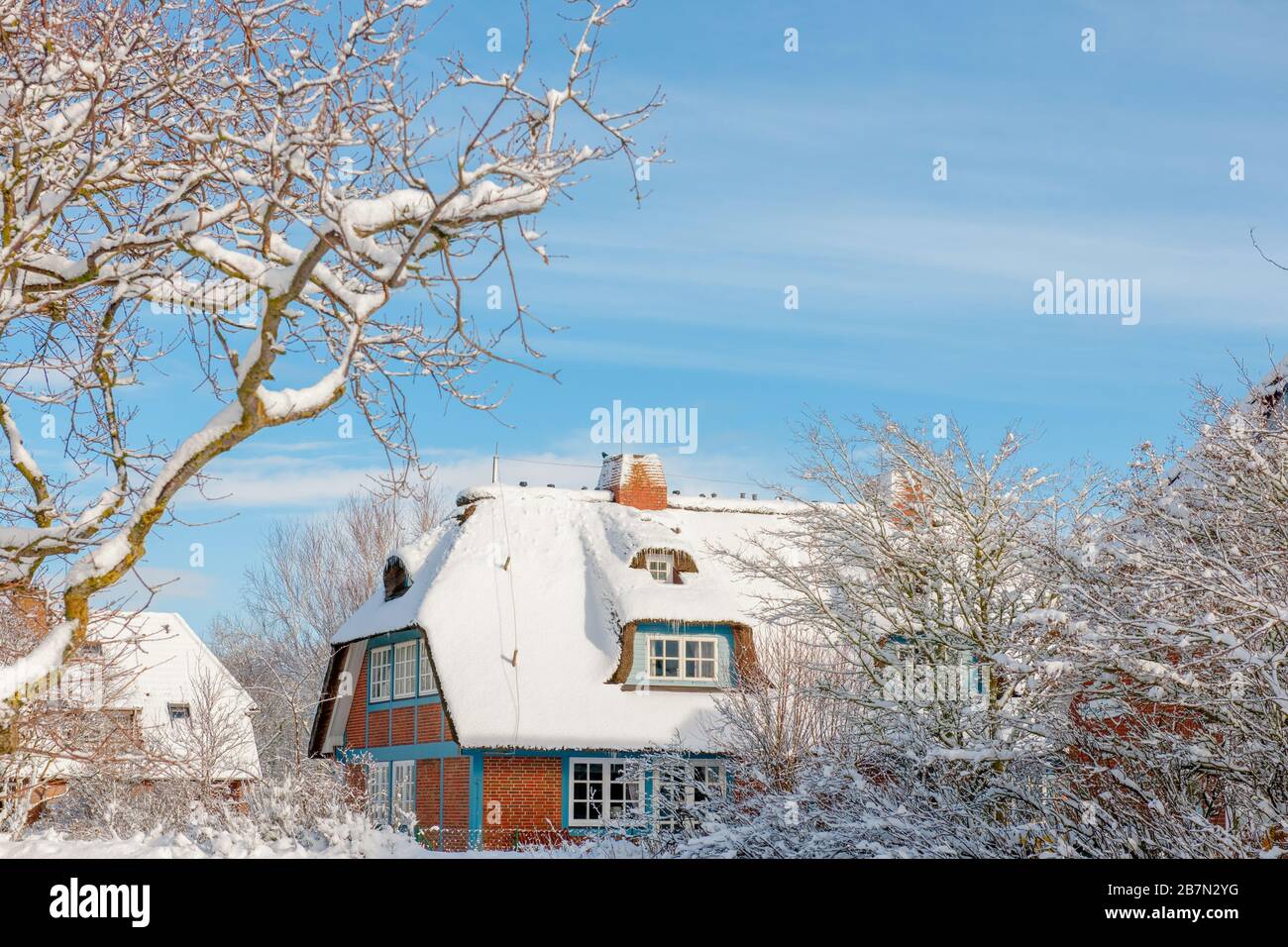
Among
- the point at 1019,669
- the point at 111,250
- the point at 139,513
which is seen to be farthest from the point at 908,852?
the point at 111,250

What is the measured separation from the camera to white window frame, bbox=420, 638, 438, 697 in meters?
28.2

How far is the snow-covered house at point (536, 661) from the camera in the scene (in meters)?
26.1

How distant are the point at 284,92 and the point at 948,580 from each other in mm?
11490

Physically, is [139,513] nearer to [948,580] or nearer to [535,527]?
[948,580]

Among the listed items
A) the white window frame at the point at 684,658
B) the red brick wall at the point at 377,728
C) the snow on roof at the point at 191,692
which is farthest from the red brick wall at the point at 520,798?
the snow on roof at the point at 191,692

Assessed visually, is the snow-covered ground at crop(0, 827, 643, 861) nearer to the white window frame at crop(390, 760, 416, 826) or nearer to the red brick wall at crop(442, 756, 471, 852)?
the red brick wall at crop(442, 756, 471, 852)

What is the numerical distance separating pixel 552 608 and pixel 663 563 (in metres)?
2.95

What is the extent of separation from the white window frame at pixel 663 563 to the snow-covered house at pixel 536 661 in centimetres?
4

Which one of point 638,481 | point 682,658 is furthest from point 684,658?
point 638,481

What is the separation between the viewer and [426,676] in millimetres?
28703

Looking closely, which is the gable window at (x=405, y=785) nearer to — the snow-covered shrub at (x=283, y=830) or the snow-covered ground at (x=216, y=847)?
the snow-covered shrub at (x=283, y=830)

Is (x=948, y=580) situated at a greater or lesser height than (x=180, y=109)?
lesser

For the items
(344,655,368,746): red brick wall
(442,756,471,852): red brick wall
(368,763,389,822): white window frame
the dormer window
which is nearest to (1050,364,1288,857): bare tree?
(442,756,471,852): red brick wall
